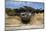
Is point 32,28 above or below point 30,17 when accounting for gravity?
below

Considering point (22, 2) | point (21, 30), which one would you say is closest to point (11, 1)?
point (22, 2)

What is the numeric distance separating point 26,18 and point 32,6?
0.23 meters

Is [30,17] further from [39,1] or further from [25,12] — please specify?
[39,1]

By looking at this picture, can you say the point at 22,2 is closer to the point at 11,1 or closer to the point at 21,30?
the point at 11,1

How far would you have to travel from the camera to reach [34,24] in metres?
1.74

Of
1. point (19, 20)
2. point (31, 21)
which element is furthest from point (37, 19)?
point (19, 20)

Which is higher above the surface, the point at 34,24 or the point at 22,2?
the point at 22,2

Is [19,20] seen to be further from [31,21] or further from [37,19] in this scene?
[37,19]
